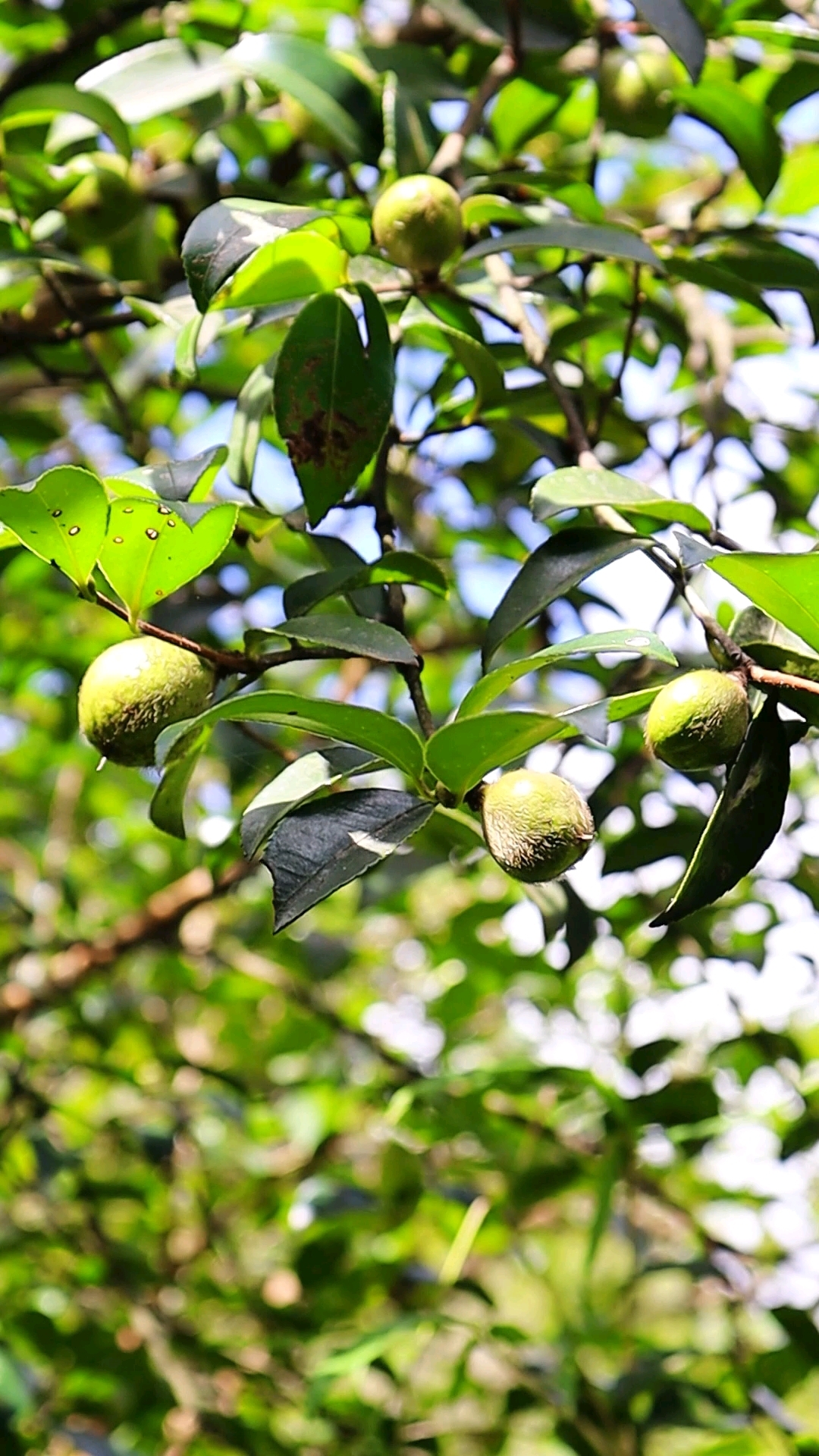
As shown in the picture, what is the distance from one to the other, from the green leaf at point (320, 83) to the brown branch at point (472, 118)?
45mm

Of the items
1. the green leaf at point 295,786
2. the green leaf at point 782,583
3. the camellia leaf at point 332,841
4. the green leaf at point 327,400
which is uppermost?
the green leaf at point 782,583

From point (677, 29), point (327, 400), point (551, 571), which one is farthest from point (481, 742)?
point (677, 29)

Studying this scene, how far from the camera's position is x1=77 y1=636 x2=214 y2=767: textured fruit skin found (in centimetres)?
57

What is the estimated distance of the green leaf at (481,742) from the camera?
0.52 m

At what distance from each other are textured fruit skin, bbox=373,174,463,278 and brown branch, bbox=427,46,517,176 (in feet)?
0.61

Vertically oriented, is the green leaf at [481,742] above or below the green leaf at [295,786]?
above

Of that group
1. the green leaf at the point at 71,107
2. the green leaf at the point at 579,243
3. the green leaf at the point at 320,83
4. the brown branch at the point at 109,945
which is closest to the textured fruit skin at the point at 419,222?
the green leaf at the point at 579,243

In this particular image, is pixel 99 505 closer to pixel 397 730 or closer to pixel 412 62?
pixel 397 730

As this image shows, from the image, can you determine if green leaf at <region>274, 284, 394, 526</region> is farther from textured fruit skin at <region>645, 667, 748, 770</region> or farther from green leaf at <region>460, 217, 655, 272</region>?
textured fruit skin at <region>645, 667, 748, 770</region>

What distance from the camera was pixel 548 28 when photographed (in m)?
0.98

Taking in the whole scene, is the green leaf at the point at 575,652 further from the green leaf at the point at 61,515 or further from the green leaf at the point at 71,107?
the green leaf at the point at 71,107

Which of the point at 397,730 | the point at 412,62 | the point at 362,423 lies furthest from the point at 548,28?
the point at 397,730

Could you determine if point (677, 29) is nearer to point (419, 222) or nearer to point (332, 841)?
point (419, 222)

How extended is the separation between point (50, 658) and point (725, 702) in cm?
116
